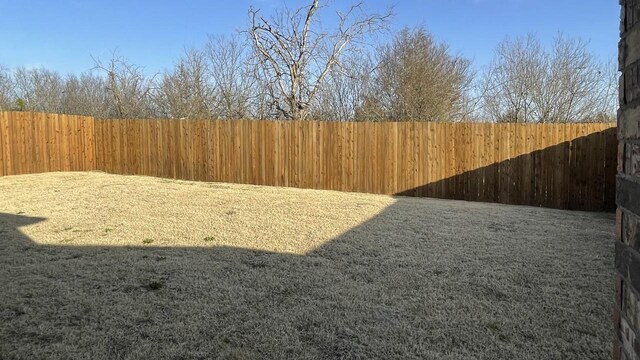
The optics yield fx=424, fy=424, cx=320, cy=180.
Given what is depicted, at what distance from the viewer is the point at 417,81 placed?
572 inches

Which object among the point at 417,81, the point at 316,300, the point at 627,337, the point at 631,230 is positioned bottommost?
the point at 316,300

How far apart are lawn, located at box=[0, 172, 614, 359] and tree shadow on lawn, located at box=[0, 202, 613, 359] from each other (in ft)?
0.04

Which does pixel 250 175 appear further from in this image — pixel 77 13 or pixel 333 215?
pixel 77 13

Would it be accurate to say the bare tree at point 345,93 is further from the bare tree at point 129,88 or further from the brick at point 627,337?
the brick at point 627,337

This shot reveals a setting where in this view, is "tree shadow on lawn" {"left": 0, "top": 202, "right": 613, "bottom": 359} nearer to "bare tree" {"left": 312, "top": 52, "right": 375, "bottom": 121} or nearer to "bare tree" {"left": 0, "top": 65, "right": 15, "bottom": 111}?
"bare tree" {"left": 312, "top": 52, "right": 375, "bottom": 121}

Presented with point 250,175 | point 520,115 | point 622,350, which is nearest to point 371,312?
point 622,350

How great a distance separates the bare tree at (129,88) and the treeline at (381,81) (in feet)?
0.14

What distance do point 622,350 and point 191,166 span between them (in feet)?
31.4

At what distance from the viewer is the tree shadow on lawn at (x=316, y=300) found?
235 cm

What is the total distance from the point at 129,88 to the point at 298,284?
17.6m

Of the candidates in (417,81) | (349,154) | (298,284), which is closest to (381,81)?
(417,81)

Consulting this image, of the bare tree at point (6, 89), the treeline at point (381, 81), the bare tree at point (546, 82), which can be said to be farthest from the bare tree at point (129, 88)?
the bare tree at point (546, 82)

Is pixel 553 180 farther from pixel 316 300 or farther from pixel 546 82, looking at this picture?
pixel 546 82

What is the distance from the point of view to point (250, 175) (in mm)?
9453
